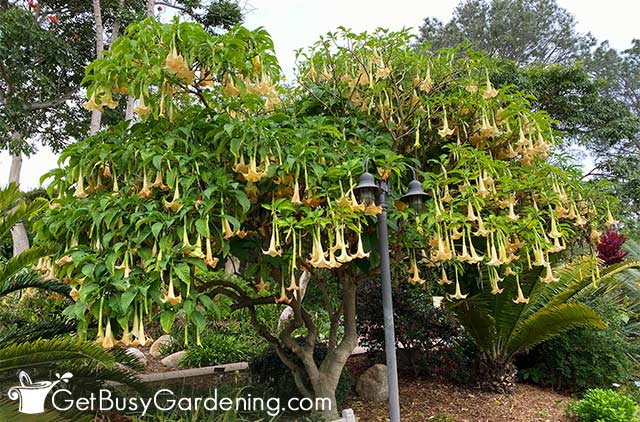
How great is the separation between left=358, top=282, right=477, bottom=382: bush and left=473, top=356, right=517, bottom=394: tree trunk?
207mm

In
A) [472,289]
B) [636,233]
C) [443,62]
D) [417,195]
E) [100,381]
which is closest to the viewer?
[417,195]

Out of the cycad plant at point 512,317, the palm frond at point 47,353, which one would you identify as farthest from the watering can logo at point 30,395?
the cycad plant at point 512,317

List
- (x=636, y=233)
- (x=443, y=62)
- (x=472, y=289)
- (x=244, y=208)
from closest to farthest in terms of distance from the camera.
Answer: (x=244, y=208), (x=443, y=62), (x=472, y=289), (x=636, y=233)

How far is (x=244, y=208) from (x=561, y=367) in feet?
15.2

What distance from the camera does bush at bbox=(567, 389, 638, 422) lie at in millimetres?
4027

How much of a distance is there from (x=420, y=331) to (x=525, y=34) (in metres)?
18.8

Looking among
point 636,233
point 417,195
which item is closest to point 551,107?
point 636,233

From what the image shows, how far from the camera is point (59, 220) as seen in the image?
2564 millimetres

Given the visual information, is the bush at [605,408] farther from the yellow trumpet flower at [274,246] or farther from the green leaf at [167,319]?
the green leaf at [167,319]

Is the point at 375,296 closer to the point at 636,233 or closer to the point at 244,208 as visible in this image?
the point at 244,208

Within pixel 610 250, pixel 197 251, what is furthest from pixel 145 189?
pixel 610 250

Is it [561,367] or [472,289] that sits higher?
[472,289]

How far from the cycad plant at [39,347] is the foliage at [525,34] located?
1907 centimetres

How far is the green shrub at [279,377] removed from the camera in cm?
444
